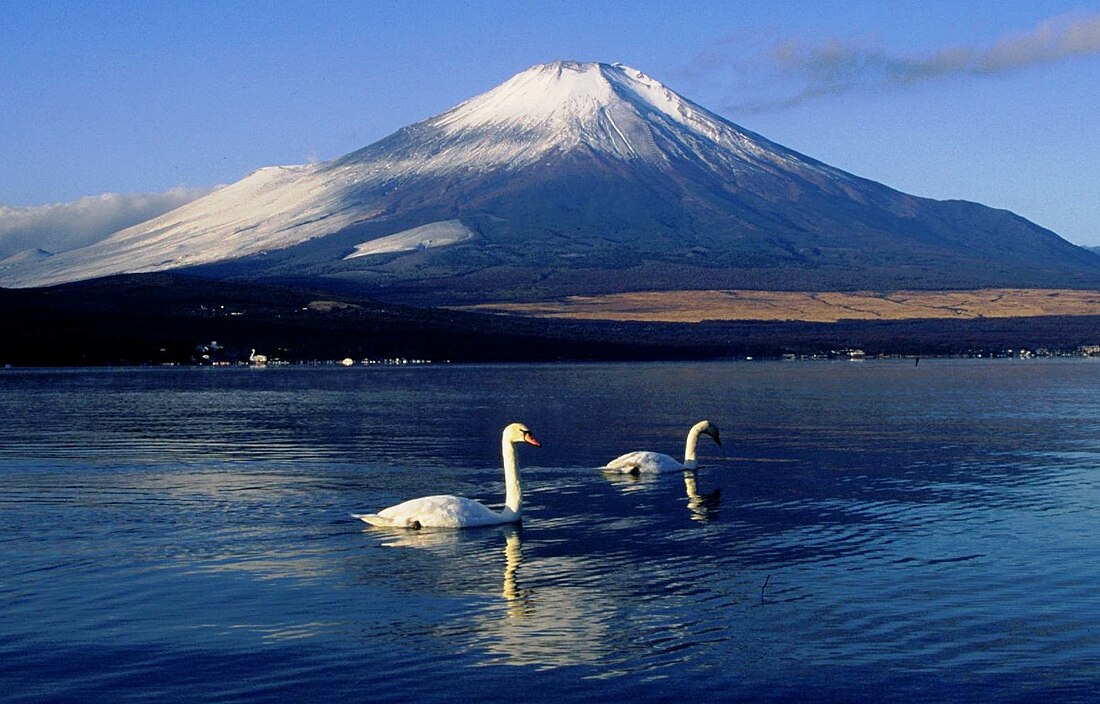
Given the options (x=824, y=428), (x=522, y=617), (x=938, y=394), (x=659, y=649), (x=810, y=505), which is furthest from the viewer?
(x=938, y=394)

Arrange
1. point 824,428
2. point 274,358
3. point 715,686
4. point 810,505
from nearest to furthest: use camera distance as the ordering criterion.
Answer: point 715,686 → point 810,505 → point 824,428 → point 274,358

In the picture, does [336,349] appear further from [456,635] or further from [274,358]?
[456,635]

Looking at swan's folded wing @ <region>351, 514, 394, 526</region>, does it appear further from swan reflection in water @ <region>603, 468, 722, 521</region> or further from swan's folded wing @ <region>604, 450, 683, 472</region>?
swan's folded wing @ <region>604, 450, 683, 472</region>

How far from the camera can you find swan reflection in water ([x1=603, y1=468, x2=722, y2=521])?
2661 centimetres

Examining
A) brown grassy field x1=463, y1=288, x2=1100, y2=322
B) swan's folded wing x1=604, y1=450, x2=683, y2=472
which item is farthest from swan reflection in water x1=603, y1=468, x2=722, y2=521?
brown grassy field x1=463, y1=288, x2=1100, y2=322

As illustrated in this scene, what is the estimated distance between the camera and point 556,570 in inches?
793

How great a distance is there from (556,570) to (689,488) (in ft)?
34.7

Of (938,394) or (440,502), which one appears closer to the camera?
(440,502)

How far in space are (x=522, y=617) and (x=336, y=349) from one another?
4402 inches

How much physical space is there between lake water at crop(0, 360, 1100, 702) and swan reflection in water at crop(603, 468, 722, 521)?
165 millimetres

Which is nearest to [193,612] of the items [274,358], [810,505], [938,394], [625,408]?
[810,505]

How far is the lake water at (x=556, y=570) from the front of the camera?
14609 mm

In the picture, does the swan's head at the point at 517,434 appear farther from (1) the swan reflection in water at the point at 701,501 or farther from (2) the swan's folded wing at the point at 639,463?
(2) the swan's folded wing at the point at 639,463

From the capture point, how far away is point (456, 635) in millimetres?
16234
